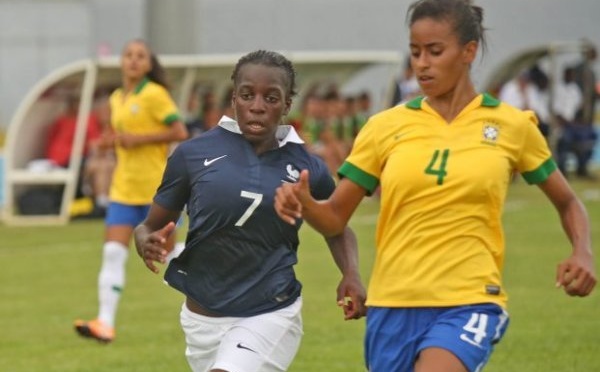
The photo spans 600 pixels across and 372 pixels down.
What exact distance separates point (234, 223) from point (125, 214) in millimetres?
5220

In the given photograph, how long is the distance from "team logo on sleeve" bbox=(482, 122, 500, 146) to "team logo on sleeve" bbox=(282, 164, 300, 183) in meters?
1.01

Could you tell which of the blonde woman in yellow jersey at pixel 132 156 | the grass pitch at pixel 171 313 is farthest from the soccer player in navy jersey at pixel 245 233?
the blonde woman in yellow jersey at pixel 132 156

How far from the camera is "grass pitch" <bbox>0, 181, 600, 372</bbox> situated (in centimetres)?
1059

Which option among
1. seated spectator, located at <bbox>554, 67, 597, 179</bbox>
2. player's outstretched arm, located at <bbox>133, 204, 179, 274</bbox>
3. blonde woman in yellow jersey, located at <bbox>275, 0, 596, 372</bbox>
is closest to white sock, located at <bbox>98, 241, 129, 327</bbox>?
player's outstretched arm, located at <bbox>133, 204, 179, 274</bbox>

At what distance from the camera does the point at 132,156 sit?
12.2 meters

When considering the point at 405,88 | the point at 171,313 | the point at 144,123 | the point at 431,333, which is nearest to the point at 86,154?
the point at 405,88

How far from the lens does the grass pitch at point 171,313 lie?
10594 millimetres

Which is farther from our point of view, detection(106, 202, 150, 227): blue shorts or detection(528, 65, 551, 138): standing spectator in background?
detection(528, 65, 551, 138): standing spectator in background

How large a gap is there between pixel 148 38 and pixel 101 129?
11.0ft

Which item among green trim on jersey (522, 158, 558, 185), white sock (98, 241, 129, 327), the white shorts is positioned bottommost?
white sock (98, 241, 129, 327)

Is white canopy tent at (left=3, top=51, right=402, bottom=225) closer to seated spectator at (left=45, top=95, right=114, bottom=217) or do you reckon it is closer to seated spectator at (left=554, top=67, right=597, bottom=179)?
seated spectator at (left=45, top=95, right=114, bottom=217)

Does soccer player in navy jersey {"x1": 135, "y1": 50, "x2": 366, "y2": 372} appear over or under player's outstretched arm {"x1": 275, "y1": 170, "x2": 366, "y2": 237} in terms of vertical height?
under

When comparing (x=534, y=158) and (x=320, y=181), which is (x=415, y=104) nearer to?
(x=534, y=158)

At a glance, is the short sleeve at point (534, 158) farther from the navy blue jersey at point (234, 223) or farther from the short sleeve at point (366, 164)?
the navy blue jersey at point (234, 223)
